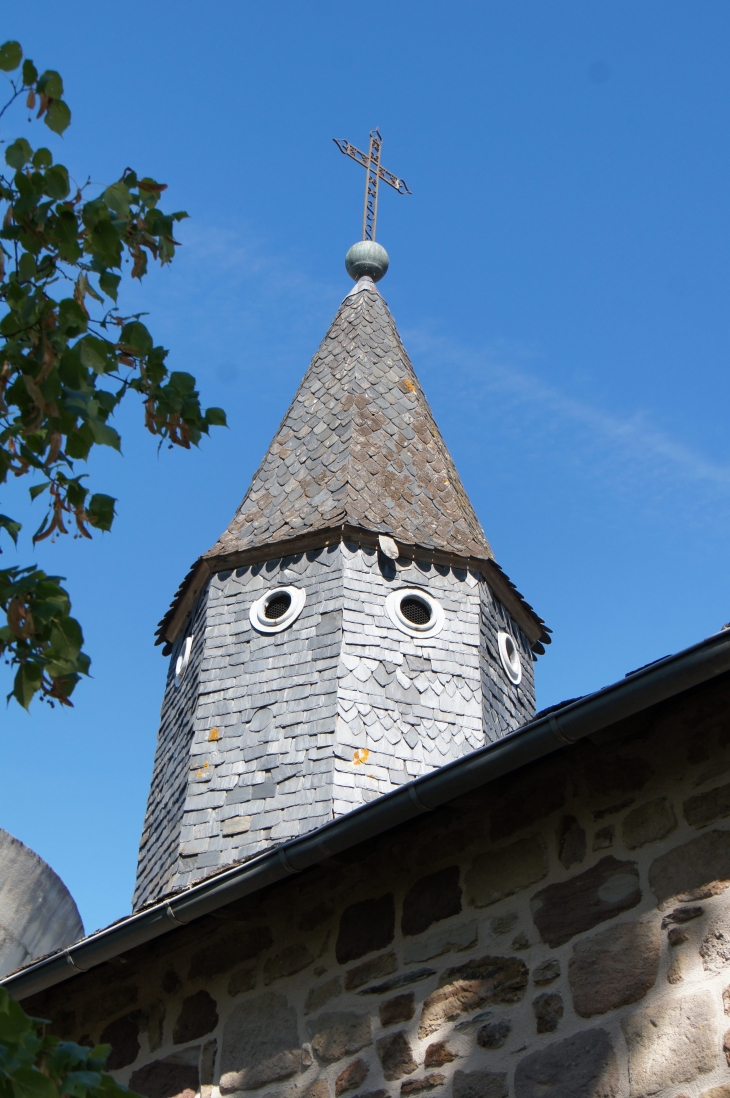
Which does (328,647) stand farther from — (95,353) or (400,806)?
(95,353)

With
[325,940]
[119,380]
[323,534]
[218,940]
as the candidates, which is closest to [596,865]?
[325,940]

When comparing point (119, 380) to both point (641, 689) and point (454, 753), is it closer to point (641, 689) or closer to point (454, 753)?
point (641, 689)

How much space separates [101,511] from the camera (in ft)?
13.5

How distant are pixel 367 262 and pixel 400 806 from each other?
1175cm

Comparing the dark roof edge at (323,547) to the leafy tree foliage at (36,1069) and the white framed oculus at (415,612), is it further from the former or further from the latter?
the leafy tree foliage at (36,1069)

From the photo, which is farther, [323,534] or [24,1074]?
[323,534]

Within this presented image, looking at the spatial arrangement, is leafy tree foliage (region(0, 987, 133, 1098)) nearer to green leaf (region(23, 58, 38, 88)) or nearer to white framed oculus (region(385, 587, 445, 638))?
green leaf (region(23, 58, 38, 88))

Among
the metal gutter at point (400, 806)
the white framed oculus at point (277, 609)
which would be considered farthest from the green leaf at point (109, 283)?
the white framed oculus at point (277, 609)

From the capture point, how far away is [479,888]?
199 inches

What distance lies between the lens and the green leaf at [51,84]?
13.6 feet

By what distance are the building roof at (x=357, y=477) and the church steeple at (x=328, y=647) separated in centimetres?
2

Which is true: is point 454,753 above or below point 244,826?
above

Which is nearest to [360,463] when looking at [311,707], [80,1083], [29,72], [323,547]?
[323,547]

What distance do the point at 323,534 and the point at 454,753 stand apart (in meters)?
2.29
